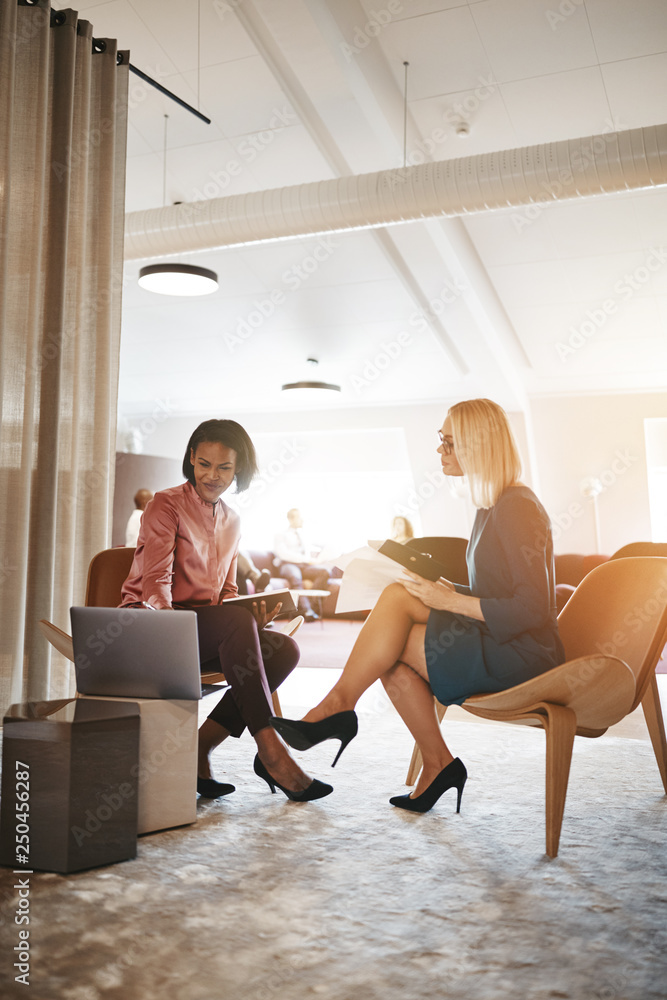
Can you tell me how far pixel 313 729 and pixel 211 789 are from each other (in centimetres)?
45

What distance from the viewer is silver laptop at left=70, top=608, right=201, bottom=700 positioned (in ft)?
6.72

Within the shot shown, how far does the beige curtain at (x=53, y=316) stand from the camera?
10.6 ft

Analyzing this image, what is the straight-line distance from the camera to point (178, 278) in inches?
222

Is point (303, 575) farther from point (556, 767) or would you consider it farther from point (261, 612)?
point (556, 767)

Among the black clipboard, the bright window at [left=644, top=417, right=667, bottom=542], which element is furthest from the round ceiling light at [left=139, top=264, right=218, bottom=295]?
the bright window at [left=644, top=417, right=667, bottom=542]

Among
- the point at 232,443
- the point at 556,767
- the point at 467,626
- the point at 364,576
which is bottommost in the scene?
the point at 556,767

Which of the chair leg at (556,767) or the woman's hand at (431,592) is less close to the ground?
the woman's hand at (431,592)

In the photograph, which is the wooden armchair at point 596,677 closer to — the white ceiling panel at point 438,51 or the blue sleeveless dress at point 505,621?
the blue sleeveless dress at point 505,621

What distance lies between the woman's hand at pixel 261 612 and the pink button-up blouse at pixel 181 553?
18 cm

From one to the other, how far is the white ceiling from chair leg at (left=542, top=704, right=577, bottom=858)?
4.03 meters

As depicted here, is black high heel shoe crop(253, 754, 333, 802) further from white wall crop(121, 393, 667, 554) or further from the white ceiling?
white wall crop(121, 393, 667, 554)

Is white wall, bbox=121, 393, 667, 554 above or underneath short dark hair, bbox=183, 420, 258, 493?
above

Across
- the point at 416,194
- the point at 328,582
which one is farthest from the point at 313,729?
the point at 328,582

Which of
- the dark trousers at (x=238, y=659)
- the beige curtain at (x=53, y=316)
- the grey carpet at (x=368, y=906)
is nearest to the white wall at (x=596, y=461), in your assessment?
the beige curtain at (x=53, y=316)
